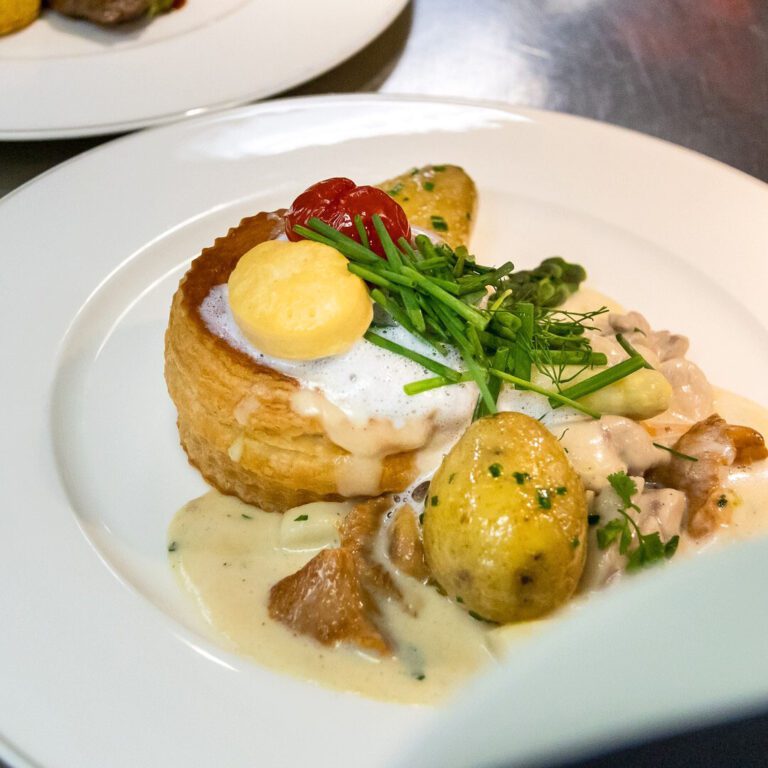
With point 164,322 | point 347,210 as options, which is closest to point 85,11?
point 164,322

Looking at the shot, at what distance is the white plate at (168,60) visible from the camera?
3.74 meters

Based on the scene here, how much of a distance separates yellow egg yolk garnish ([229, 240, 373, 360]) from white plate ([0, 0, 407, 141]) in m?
1.45

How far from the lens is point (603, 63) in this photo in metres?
5.23

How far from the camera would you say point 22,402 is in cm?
286

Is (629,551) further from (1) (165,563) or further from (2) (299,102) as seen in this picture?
(2) (299,102)

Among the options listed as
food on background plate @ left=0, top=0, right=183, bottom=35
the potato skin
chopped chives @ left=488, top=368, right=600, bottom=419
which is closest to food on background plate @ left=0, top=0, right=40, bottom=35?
food on background plate @ left=0, top=0, right=183, bottom=35

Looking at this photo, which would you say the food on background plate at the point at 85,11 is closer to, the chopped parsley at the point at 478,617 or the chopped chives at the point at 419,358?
the chopped chives at the point at 419,358

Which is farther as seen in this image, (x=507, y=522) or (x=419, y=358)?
(x=419, y=358)

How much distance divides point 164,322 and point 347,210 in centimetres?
93

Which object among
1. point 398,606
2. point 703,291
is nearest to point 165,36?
point 703,291

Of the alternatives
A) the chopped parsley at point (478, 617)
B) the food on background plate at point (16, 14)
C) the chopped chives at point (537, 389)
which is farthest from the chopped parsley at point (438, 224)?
the food on background plate at point (16, 14)

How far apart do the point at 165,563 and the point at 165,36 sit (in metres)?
2.74

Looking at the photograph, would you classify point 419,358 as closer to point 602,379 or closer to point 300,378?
point 300,378

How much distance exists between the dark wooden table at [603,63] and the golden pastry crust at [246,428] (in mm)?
2052
